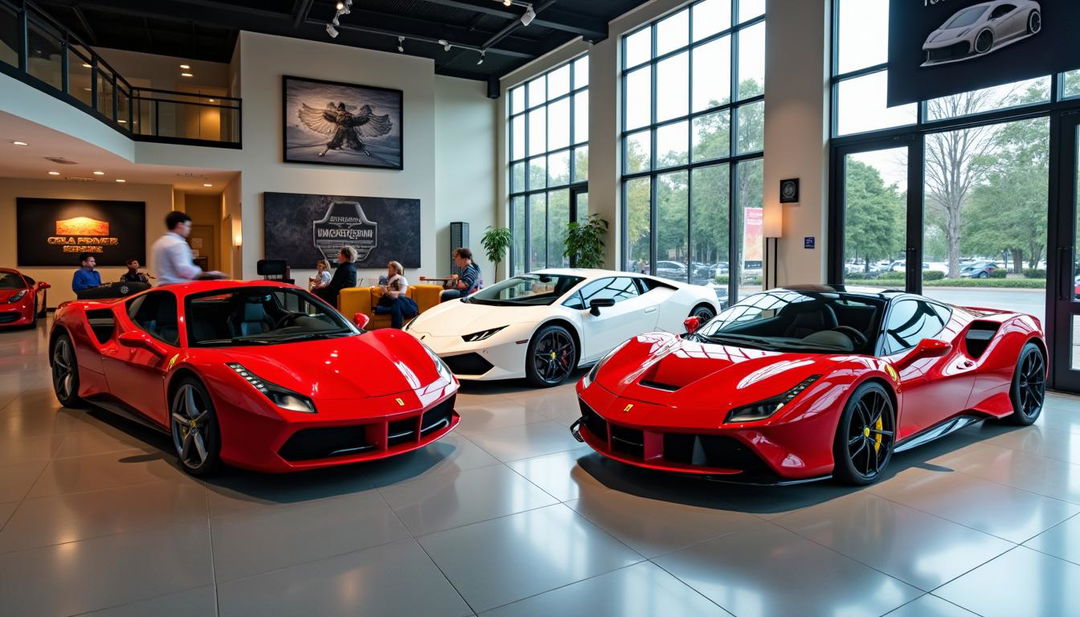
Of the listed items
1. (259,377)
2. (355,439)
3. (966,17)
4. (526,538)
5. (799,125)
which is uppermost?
(966,17)

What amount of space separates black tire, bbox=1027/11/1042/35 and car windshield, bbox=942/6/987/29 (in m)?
0.42

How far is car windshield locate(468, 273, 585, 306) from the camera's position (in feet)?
20.5

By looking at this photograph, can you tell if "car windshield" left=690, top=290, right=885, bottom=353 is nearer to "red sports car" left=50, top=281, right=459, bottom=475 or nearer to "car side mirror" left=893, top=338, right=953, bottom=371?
"car side mirror" left=893, top=338, right=953, bottom=371

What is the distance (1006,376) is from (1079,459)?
2.04 ft

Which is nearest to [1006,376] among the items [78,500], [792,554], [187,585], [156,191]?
[792,554]

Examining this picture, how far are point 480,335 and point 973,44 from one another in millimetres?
5363

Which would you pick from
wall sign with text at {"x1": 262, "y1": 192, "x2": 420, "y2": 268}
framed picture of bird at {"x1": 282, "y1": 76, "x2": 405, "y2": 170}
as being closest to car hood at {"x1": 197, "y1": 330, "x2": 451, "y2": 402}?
wall sign with text at {"x1": 262, "y1": 192, "x2": 420, "y2": 268}

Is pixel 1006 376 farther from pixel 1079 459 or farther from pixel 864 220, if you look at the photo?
pixel 864 220

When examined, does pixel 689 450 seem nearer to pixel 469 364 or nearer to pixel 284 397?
pixel 284 397

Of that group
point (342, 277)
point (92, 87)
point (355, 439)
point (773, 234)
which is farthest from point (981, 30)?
point (92, 87)

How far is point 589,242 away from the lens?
1223 centimetres

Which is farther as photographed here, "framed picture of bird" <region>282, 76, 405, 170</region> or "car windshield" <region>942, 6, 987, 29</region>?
"framed picture of bird" <region>282, 76, 405, 170</region>

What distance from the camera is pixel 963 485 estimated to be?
3.35 meters

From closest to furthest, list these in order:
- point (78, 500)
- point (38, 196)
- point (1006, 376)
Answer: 1. point (78, 500)
2. point (1006, 376)
3. point (38, 196)
